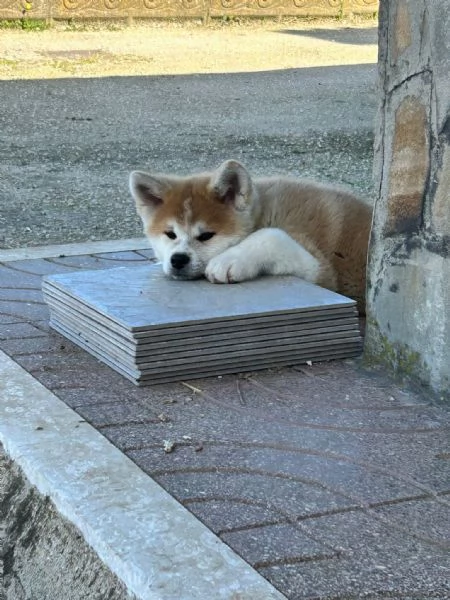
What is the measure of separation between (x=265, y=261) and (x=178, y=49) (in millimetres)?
12994

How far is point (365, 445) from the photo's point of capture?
291cm

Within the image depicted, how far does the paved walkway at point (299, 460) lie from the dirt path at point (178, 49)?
35.3ft

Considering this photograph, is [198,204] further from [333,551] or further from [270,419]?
[333,551]

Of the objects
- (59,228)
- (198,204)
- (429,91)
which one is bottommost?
(59,228)

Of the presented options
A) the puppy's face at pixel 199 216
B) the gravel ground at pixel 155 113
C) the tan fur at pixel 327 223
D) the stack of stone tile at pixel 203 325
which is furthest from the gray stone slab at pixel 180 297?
the gravel ground at pixel 155 113

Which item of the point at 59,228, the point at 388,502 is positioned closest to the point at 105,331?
the point at 388,502

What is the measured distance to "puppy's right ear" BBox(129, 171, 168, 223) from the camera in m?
4.38

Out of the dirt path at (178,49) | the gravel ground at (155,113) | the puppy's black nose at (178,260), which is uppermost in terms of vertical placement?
the puppy's black nose at (178,260)

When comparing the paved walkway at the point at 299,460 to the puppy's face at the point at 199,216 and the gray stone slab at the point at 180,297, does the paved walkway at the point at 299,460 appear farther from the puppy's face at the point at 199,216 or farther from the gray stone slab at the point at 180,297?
the puppy's face at the point at 199,216

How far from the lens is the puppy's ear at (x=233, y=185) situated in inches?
165

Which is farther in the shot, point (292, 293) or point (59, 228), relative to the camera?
point (59, 228)

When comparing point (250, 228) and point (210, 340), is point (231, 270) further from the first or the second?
Result: point (210, 340)

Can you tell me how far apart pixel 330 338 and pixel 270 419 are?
0.67 metres

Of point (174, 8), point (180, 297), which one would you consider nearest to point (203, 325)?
point (180, 297)
